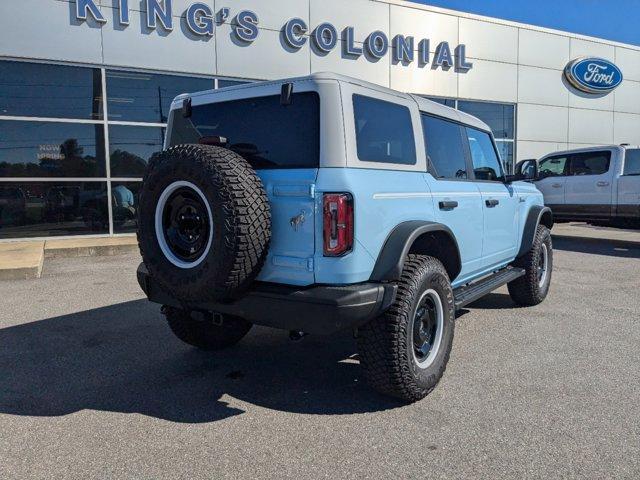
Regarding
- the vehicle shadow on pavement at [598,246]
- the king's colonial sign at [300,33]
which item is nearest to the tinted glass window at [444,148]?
the vehicle shadow on pavement at [598,246]

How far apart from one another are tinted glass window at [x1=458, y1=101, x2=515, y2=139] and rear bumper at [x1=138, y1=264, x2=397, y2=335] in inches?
538

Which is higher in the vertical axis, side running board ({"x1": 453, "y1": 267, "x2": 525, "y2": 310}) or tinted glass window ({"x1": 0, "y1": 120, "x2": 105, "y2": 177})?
tinted glass window ({"x1": 0, "y1": 120, "x2": 105, "y2": 177})

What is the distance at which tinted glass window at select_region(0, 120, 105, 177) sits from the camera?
10664 millimetres

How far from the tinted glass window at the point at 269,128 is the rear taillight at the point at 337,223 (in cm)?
28

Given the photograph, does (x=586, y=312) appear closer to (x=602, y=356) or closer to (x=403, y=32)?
(x=602, y=356)

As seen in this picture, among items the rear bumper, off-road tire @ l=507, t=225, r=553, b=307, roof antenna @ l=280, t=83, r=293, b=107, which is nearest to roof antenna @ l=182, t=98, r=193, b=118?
roof antenna @ l=280, t=83, r=293, b=107

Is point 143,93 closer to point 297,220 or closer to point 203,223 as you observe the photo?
point 203,223

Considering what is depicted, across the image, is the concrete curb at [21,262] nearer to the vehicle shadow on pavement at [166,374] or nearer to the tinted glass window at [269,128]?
the vehicle shadow on pavement at [166,374]

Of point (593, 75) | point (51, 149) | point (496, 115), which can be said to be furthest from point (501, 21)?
point (51, 149)

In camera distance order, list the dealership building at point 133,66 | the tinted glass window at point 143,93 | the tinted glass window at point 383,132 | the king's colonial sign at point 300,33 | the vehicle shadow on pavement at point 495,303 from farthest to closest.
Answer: the tinted glass window at point 143,93 → the king's colonial sign at point 300,33 → the dealership building at point 133,66 → the vehicle shadow on pavement at point 495,303 → the tinted glass window at point 383,132

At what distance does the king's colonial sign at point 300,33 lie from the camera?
11.2 m

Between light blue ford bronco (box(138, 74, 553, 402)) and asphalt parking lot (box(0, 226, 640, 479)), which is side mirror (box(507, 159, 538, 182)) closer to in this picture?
asphalt parking lot (box(0, 226, 640, 479))

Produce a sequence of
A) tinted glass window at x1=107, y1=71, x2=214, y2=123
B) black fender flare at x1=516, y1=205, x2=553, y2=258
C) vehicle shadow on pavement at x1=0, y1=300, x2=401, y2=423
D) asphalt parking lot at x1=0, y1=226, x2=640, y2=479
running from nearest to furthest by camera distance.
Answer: asphalt parking lot at x1=0, y1=226, x2=640, y2=479
vehicle shadow on pavement at x1=0, y1=300, x2=401, y2=423
black fender flare at x1=516, y1=205, x2=553, y2=258
tinted glass window at x1=107, y1=71, x2=214, y2=123

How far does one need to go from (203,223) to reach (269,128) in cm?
76
